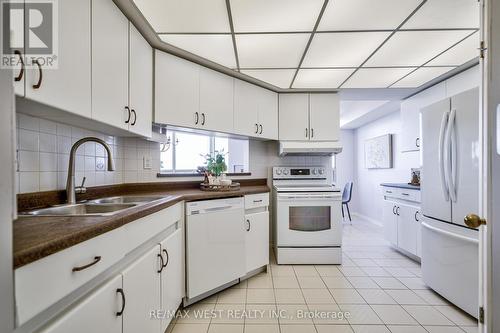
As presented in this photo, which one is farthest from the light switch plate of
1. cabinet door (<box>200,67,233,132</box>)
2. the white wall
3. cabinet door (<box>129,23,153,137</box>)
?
the white wall

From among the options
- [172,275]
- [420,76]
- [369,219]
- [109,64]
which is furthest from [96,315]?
[369,219]

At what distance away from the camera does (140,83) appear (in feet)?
5.56

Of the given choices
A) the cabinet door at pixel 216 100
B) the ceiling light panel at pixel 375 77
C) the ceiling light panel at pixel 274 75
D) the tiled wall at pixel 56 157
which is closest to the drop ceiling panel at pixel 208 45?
the cabinet door at pixel 216 100

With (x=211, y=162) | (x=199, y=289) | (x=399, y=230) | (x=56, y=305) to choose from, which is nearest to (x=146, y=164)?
(x=211, y=162)

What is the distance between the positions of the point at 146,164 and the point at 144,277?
4.18 ft

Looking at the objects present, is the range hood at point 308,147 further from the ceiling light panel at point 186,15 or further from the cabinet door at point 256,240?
the ceiling light panel at point 186,15

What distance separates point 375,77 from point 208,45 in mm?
1921

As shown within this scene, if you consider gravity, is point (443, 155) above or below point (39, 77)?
below

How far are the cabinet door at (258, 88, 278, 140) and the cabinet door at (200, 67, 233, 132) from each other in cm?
48

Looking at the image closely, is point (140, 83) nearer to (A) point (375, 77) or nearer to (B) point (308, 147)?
(B) point (308, 147)

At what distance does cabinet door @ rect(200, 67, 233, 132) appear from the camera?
223 centimetres

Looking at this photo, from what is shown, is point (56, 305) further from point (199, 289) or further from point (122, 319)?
point (199, 289)

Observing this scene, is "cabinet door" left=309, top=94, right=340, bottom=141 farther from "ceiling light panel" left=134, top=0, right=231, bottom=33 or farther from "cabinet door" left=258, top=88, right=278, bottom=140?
"ceiling light panel" left=134, top=0, right=231, bottom=33

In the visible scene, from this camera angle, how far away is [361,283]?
2.21 meters
